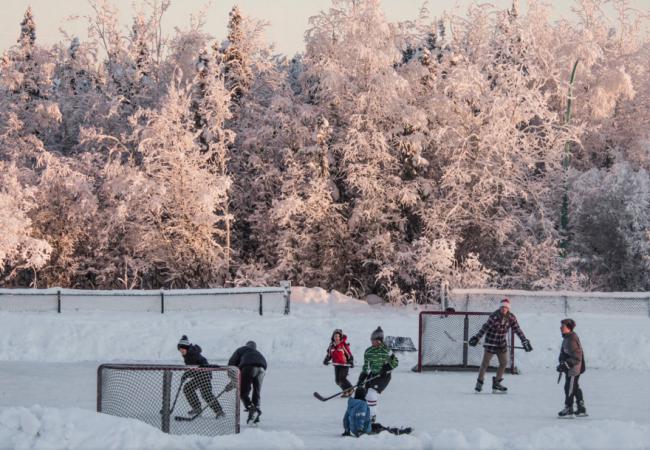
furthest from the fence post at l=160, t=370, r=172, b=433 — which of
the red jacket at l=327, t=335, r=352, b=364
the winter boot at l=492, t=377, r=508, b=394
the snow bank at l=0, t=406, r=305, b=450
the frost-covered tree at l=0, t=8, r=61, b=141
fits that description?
the frost-covered tree at l=0, t=8, r=61, b=141

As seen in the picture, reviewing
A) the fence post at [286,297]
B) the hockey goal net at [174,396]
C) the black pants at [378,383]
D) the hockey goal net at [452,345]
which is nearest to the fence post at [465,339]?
the hockey goal net at [452,345]

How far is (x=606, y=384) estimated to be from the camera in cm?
2194

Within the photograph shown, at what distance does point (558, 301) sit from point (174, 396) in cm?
1846

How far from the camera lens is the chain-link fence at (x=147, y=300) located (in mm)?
29781

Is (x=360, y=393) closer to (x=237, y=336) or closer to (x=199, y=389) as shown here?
(x=199, y=389)

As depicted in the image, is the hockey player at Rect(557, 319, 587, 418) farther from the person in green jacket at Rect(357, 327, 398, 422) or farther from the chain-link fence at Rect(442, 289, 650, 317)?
the chain-link fence at Rect(442, 289, 650, 317)

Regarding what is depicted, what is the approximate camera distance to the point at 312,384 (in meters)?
21.4

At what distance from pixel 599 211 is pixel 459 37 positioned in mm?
10636

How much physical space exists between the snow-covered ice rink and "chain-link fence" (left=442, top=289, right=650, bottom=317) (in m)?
0.69

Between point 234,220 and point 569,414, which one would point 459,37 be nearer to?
point 234,220

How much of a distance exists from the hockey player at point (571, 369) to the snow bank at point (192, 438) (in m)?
4.10

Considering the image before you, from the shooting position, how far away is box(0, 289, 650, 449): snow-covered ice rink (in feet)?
38.5

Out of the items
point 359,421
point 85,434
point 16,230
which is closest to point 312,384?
point 359,421

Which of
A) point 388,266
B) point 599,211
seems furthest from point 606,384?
point 599,211
